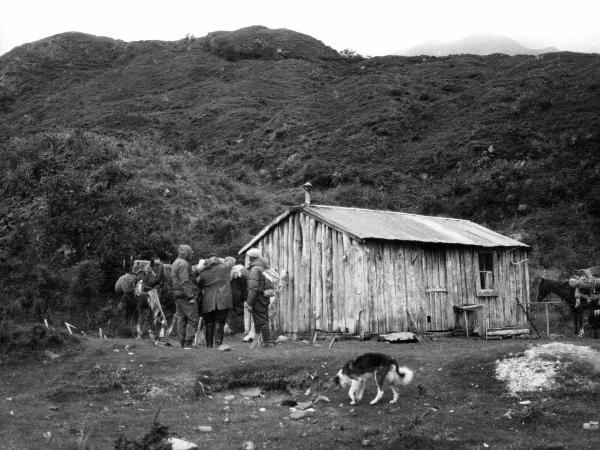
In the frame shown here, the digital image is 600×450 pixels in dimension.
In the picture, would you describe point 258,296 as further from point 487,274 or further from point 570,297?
point 570,297

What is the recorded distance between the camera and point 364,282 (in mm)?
16344

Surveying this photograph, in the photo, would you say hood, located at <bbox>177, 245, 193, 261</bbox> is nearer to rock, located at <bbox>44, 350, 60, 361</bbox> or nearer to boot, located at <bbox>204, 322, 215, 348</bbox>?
boot, located at <bbox>204, 322, 215, 348</bbox>

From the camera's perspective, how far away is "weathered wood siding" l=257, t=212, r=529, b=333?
16484mm

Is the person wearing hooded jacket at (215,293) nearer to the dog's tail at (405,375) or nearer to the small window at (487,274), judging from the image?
the dog's tail at (405,375)

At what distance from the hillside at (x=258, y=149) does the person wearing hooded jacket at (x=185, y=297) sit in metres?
8.72

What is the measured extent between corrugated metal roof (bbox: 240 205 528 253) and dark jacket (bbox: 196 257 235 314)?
154 inches

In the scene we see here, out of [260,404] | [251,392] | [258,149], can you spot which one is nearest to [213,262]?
[251,392]

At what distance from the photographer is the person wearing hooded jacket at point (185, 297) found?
44.9 ft

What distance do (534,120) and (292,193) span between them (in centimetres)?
1719

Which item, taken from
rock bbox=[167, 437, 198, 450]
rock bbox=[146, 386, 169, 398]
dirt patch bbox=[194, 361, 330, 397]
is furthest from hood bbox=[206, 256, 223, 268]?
rock bbox=[167, 437, 198, 450]

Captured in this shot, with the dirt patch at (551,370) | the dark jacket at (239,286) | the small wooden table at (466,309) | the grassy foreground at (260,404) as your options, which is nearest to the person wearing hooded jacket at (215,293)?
the dark jacket at (239,286)

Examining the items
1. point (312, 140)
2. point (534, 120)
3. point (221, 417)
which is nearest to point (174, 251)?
point (221, 417)

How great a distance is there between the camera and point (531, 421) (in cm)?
841

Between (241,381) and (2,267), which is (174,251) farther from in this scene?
(241,381)
